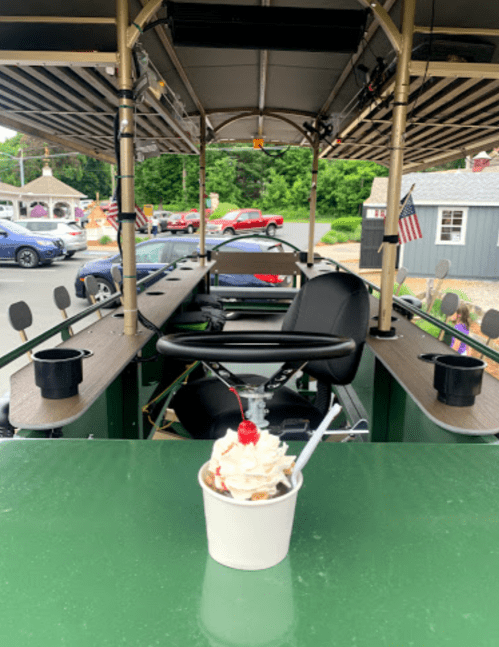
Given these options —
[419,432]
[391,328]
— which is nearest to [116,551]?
[419,432]

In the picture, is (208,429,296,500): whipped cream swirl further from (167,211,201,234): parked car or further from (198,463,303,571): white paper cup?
(167,211,201,234): parked car

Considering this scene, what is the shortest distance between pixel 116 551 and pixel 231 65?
14.9ft

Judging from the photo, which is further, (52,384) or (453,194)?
(453,194)

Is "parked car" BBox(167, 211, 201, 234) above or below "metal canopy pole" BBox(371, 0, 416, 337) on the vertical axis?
below

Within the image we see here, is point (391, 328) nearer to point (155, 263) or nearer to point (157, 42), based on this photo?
point (157, 42)

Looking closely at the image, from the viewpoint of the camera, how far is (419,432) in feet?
8.28

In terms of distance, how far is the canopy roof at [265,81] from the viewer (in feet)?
10.2

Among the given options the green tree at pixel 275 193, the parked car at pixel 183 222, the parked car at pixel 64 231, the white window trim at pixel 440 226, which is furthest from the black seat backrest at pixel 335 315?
the green tree at pixel 275 193

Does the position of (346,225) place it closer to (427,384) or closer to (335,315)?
(335,315)

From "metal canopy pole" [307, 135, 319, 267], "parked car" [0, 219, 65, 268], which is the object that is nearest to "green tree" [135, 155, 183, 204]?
"parked car" [0, 219, 65, 268]

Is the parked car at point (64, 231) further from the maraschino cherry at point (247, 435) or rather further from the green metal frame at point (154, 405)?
the maraschino cherry at point (247, 435)

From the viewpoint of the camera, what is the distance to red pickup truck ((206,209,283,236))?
3153cm

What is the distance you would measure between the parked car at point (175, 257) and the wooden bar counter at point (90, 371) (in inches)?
209

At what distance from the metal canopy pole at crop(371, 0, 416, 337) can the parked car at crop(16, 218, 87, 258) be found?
19.6 m
